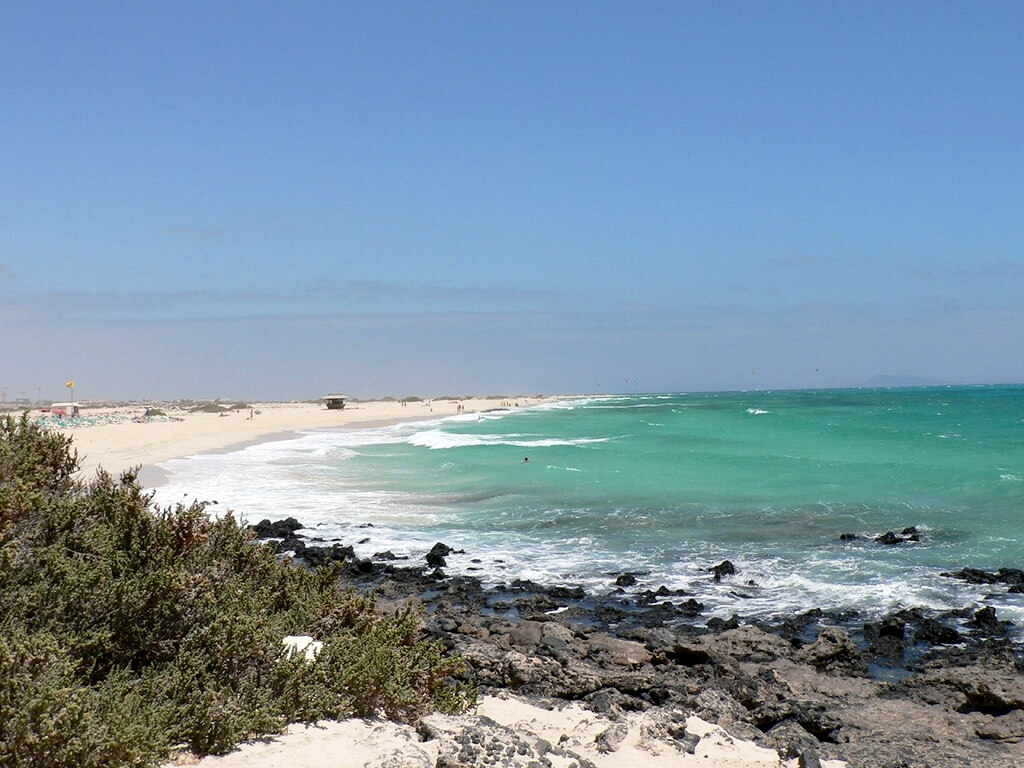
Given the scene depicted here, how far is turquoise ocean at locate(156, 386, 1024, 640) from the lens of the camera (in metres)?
13.3

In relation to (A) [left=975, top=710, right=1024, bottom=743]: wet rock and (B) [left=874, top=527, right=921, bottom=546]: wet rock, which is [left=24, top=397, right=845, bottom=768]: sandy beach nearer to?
(A) [left=975, top=710, right=1024, bottom=743]: wet rock

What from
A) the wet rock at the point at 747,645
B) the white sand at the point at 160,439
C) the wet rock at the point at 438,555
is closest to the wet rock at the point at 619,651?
the wet rock at the point at 747,645

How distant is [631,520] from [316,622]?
43.1ft

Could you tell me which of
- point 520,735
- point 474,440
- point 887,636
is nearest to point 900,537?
point 887,636

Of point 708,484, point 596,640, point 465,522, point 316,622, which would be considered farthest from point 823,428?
point 316,622

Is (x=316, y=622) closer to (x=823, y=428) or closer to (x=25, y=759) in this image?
→ (x=25, y=759)

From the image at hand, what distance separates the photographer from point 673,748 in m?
6.17

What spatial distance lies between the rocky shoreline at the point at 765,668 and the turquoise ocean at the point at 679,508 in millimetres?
924

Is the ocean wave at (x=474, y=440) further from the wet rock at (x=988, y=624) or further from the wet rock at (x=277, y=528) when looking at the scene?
the wet rock at (x=988, y=624)

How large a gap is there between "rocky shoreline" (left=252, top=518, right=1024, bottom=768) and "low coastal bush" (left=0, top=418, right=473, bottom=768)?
1.20 m

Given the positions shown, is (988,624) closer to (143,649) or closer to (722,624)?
(722,624)

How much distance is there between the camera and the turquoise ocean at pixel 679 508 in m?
13.3

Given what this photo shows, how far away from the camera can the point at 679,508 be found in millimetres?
20625

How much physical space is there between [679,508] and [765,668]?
11.9 meters
